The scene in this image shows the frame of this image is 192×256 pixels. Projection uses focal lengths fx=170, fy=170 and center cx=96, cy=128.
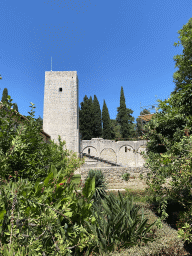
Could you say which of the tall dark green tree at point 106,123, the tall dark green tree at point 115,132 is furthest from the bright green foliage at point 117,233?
the tall dark green tree at point 115,132

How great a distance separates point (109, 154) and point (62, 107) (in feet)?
31.8

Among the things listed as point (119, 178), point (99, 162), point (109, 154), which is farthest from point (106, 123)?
point (119, 178)

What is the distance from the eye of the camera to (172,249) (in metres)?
2.47

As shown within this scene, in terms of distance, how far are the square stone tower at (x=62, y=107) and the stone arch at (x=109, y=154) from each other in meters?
6.47

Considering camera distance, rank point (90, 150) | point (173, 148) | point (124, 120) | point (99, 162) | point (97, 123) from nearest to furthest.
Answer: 1. point (173, 148)
2. point (99, 162)
3. point (90, 150)
4. point (124, 120)
5. point (97, 123)

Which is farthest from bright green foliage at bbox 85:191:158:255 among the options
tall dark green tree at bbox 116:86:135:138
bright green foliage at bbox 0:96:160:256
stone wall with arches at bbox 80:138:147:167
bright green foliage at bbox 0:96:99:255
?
tall dark green tree at bbox 116:86:135:138

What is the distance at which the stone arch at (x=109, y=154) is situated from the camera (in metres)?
23.5

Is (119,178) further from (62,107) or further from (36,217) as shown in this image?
(36,217)

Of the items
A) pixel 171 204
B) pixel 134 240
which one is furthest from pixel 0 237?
pixel 171 204

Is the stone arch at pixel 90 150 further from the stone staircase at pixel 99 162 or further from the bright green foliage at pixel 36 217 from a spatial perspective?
the bright green foliage at pixel 36 217

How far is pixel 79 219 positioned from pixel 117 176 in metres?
11.2

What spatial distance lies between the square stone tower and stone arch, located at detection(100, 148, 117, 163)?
6.47 m

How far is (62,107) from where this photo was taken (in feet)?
59.7

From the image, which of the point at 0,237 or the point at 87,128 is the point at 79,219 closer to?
the point at 0,237
